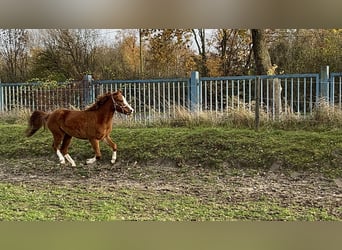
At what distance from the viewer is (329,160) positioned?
285 cm

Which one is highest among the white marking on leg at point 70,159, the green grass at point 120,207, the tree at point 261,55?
the tree at point 261,55

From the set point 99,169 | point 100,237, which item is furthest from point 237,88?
point 100,237

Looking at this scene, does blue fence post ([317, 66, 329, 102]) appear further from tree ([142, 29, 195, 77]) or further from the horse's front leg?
the horse's front leg

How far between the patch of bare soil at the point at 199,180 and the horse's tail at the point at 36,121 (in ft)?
0.62

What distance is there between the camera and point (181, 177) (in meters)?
2.90

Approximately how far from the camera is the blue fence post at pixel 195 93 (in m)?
2.94

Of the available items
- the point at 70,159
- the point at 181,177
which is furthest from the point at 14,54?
the point at 181,177

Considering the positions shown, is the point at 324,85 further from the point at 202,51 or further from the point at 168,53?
the point at 168,53

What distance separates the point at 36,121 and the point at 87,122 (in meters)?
0.32

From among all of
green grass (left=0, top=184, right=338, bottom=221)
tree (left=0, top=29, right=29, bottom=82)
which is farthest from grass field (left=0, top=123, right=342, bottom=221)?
tree (left=0, top=29, right=29, bottom=82)

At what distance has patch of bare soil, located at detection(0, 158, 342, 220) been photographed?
283 centimetres

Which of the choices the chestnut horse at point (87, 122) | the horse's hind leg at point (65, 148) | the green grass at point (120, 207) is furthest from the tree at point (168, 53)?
the green grass at point (120, 207)

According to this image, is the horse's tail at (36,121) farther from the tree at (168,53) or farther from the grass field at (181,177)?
the tree at (168,53)

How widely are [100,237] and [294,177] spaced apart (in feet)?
3.94
